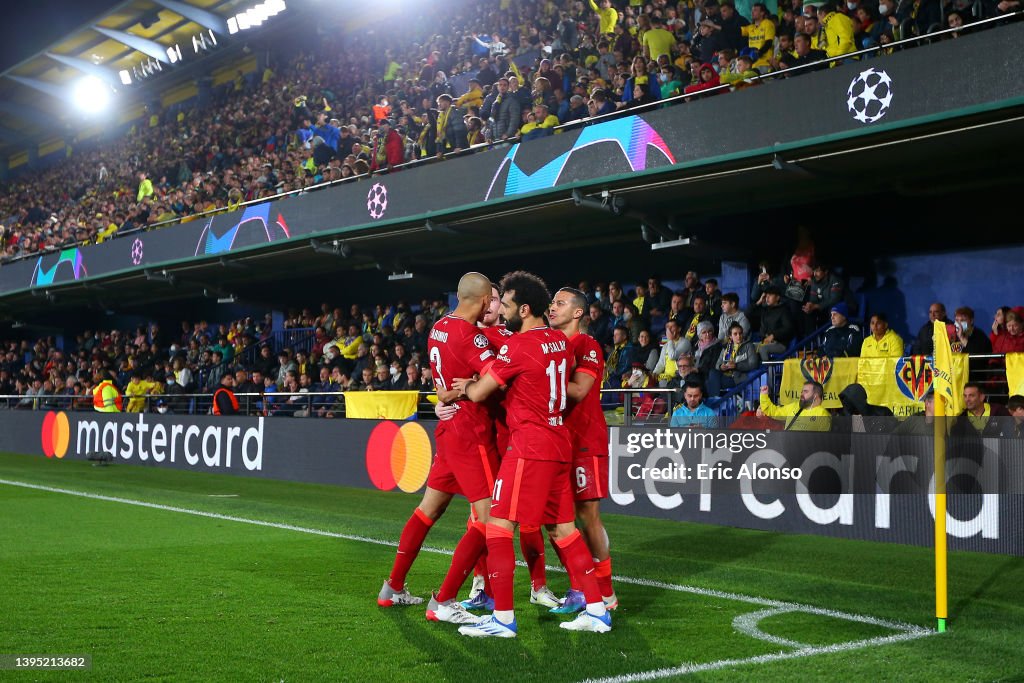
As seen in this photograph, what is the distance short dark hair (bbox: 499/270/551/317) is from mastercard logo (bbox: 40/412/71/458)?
61.8 ft

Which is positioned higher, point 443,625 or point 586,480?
point 586,480

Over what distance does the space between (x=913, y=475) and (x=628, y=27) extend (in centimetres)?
1005

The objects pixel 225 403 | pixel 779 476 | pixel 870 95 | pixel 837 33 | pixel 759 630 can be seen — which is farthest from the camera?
pixel 225 403

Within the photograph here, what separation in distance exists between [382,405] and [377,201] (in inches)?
160

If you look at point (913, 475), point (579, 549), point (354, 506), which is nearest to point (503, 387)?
point (579, 549)

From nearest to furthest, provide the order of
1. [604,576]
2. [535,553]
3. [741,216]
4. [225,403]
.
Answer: [604,576] < [535,553] < [741,216] < [225,403]

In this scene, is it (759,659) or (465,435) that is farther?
(465,435)

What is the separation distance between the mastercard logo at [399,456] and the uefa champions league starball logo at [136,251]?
417 inches

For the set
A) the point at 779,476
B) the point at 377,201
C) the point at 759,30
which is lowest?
the point at 779,476

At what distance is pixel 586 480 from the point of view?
6043 mm

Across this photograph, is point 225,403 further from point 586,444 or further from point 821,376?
point 586,444

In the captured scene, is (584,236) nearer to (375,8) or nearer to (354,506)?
(354,506)

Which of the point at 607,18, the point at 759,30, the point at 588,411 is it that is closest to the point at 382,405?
the point at 607,18

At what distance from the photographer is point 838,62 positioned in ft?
39.4
